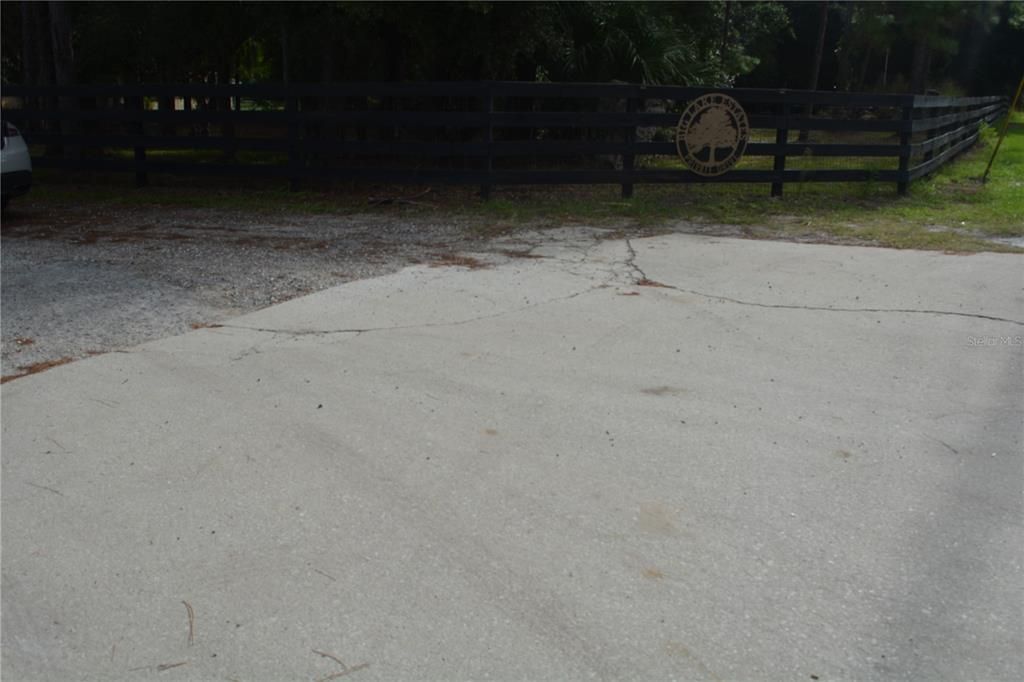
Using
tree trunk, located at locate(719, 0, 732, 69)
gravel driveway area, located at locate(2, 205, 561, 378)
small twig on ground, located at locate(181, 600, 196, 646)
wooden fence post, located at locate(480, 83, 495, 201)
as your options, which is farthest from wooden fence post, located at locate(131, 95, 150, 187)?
tree trunk, located at locate(719, 0, 732, 69)

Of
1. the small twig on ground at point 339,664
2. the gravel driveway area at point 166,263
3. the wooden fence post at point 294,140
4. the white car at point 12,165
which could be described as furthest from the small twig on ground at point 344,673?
the wooden fence post at point 294,140

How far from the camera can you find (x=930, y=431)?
4.62m

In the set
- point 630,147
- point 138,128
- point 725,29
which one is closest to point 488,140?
point 630,147

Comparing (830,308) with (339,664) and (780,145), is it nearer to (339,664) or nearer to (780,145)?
(339,664)

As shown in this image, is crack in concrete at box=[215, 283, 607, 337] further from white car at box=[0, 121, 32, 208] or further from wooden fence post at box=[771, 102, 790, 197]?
wooden fence post at box=[771, 102, 790, 197]

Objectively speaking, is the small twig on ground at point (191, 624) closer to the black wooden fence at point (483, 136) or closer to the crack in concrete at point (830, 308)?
the crack in concrete at point (830, 308)

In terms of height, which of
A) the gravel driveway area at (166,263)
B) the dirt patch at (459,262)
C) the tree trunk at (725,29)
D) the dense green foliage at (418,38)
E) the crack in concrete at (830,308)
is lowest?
the gravel driveway area at (166,263)

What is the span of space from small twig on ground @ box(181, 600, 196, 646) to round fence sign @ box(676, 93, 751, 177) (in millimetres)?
10250

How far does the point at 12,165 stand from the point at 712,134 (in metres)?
8.41

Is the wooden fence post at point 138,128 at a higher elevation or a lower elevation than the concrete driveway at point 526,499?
higher

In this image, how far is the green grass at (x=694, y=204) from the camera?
10188mm

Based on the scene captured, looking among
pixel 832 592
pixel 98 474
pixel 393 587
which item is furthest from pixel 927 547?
pixel 98 474

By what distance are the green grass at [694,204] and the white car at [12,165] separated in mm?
1538

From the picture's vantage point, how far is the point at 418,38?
45.0 ft
